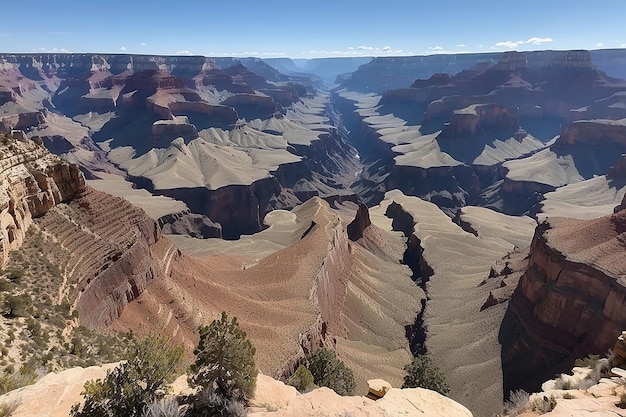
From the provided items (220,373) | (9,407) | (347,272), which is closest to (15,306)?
(9,407)

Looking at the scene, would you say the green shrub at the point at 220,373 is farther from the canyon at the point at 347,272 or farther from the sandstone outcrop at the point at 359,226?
the sandstone outcrop at the point at 359,226

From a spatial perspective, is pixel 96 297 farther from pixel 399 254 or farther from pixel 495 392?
pixel 399 254

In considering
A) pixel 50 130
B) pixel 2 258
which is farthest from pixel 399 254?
pixel 50 130

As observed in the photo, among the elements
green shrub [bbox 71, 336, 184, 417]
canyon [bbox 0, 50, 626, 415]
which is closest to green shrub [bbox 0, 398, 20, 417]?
green shrub [bbox 71, 336, 184, 417]

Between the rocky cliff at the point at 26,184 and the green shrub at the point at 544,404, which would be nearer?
the green shrub at the point at 544,404

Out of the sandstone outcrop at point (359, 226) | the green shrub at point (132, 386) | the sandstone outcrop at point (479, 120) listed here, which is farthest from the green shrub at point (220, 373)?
the sandstone outcrop at point (479, 120)
